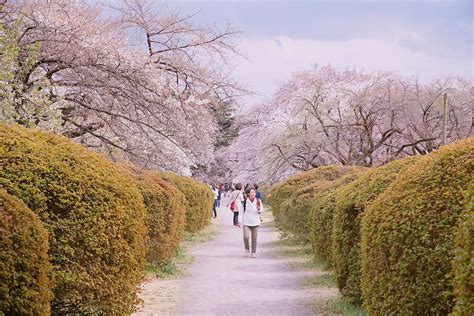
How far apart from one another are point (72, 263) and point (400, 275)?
2.80 meters

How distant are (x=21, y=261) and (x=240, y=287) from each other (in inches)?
290

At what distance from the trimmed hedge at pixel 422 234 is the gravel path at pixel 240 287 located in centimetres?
379

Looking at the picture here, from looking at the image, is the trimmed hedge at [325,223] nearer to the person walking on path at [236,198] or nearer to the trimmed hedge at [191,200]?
the trimmed hedge at [191,200]

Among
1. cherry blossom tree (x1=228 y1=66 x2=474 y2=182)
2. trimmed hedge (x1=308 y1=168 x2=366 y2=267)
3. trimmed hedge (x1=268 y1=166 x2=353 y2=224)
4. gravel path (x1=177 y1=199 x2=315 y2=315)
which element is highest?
cherry blossom tree (x1=228 y1=66 x2=474 y2=182)

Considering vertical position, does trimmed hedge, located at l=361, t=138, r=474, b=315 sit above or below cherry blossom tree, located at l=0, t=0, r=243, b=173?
below

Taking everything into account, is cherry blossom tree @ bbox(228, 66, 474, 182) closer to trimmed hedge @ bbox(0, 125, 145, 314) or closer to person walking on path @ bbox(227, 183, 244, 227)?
person walking on path @ bbox(227, 183, 244, 227)

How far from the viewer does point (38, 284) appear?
4316 millimetres

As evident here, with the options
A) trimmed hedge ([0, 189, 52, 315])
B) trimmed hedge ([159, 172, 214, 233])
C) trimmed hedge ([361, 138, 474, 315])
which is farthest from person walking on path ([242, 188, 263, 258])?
trimmed hedge ([0, 189, 52, 315])

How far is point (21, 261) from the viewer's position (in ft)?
13.5

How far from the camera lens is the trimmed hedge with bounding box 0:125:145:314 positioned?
5805 mm

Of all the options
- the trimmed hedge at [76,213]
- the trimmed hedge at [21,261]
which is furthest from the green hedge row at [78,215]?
the trimmed hedge at [21,261]

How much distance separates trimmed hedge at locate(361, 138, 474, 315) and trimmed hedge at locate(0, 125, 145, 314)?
7.96 feet

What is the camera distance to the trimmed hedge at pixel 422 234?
486 centimetres

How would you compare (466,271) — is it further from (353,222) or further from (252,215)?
(252,215)
